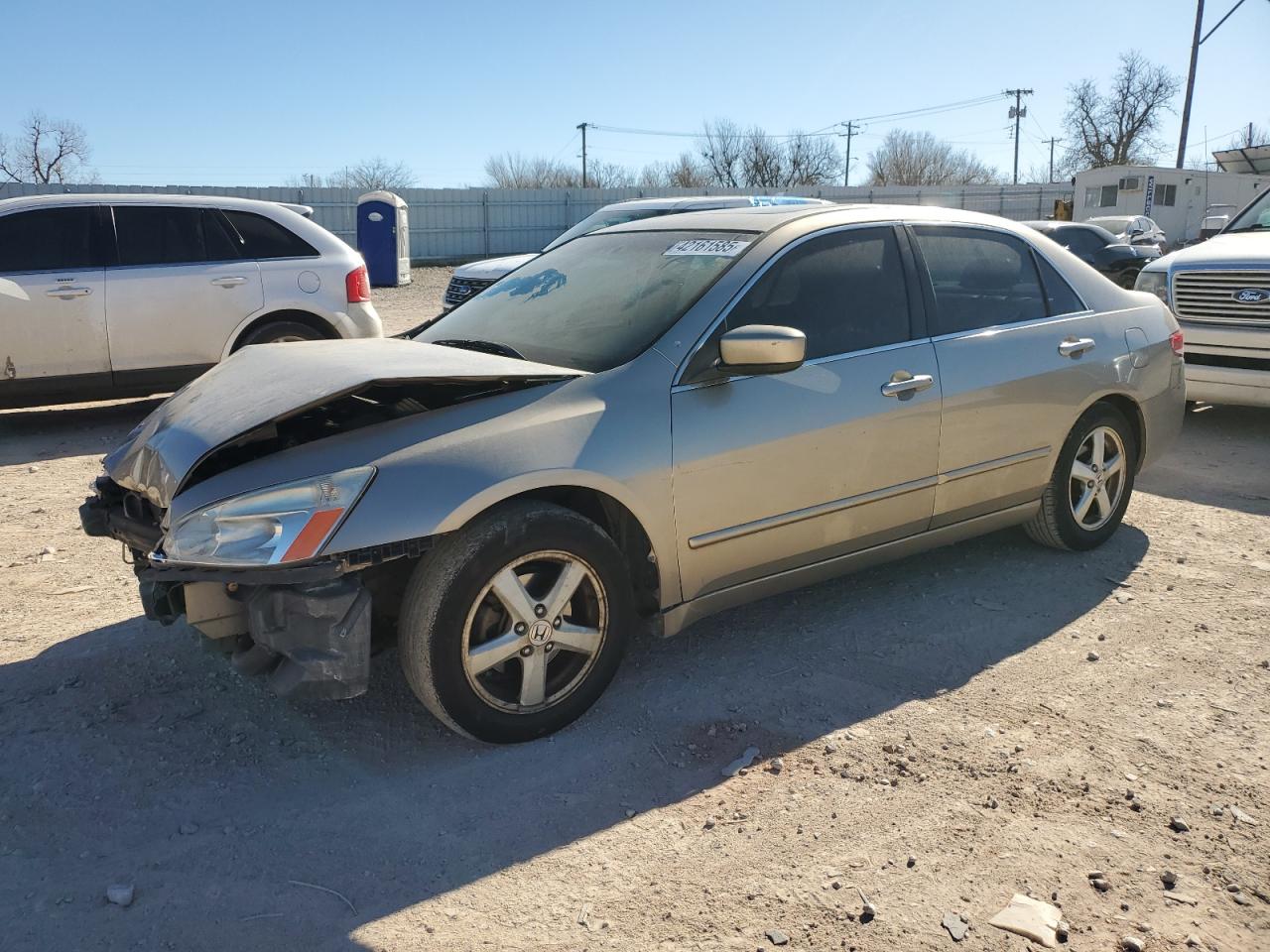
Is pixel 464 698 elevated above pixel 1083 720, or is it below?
above

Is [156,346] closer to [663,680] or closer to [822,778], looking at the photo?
[663,680]

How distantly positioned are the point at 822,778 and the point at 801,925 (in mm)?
685

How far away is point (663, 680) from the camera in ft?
12.6

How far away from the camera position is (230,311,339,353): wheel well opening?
834 centimetres

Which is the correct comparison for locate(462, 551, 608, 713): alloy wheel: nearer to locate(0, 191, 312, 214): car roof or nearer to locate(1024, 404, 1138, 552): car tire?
locate(1024, 404, 1138, 552): car tire

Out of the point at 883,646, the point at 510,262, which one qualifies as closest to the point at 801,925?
the point at 883,646

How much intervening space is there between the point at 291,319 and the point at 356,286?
23.8 inches

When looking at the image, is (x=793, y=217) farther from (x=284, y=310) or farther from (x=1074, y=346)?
(x=284, y=310)

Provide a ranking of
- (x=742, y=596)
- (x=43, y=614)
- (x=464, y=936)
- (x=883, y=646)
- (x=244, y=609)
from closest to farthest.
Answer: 1. (x=464, y=936)
2. (x=244, y=609)
3. (x=742, y=596)
4. (x=883, y=646)
5. (x=43, y=614)

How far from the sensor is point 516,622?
322 centimetres

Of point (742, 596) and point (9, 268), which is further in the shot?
point (9, 268)

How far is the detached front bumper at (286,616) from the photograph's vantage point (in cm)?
295

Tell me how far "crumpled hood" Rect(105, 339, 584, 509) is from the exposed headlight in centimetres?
19

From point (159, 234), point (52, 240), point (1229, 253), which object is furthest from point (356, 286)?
point (1229, 253)
